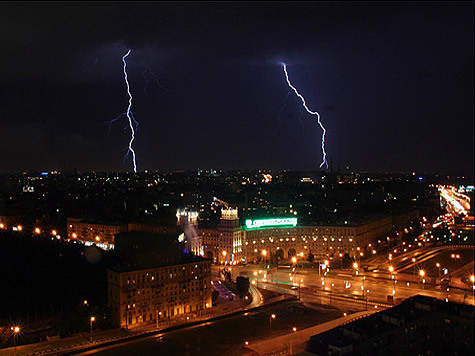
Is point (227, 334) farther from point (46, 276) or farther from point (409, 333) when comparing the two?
point (46, 276)

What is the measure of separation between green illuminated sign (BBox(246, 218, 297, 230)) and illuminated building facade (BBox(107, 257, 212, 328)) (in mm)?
10382

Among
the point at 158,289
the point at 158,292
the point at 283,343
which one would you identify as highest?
the point at 158,289

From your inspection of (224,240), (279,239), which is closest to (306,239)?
(279,239)

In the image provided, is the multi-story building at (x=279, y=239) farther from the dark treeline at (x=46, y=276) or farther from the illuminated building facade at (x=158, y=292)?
the illuminated building facade at (x=158, y=292)

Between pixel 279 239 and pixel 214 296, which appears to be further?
pixel 279 239

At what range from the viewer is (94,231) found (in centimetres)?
3438

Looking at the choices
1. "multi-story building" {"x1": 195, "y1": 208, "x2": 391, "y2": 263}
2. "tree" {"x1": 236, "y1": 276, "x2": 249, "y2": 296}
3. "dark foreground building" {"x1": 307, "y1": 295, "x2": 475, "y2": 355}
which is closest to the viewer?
"dark foreground building" {"x1": 307, "y1": 295, "x2": 475, "y2": 355}

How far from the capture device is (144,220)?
3600 cm

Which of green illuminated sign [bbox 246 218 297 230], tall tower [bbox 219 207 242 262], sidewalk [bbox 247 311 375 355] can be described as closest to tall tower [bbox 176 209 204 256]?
tall tower [bbox 219 207 242 262]

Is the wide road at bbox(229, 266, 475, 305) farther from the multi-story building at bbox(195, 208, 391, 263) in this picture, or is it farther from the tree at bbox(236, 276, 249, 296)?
the multi-story building at bbox(195, 208, 391, 263)

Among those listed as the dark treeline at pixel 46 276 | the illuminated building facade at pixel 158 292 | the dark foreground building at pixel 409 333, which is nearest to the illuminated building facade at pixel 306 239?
the dark treeline at pixel 46 276

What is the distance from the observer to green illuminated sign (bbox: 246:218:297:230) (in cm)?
3088

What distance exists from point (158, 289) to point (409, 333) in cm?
1004

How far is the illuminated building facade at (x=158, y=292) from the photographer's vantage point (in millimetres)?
18109
